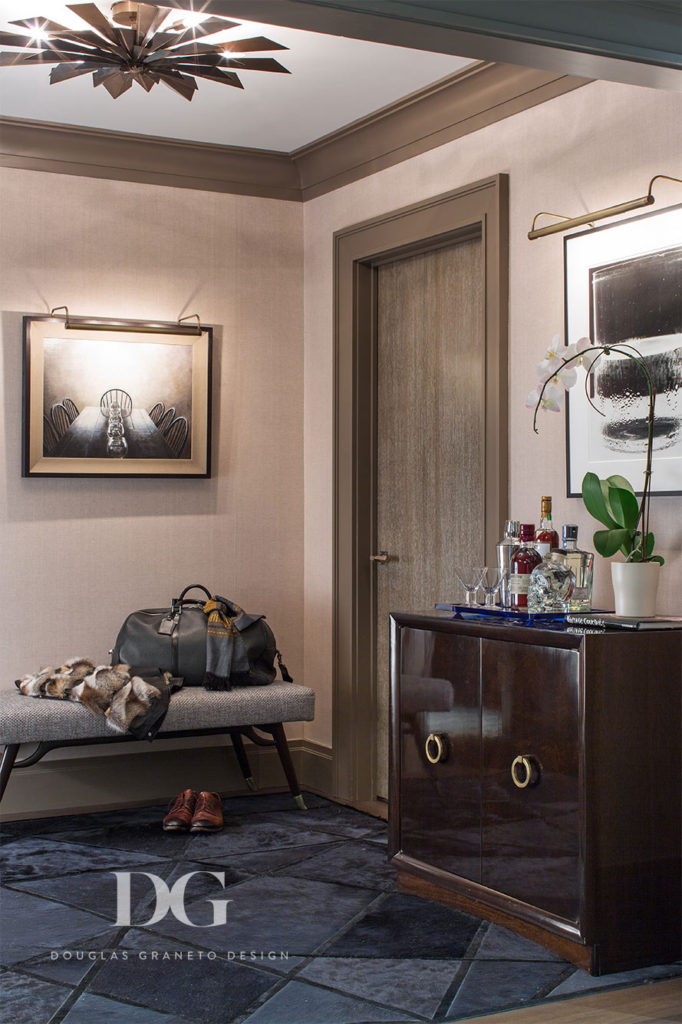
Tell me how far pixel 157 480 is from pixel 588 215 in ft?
7.35

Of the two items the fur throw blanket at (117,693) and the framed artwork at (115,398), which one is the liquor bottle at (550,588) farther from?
the framed artwork at (115,398)

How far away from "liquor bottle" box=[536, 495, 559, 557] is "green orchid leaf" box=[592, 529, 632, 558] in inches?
8.9

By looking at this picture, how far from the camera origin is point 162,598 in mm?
4820

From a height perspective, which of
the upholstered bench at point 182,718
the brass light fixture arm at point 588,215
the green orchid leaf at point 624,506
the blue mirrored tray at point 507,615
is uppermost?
the brass light fixture arm at point 588,215

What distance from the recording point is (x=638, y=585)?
3014mm

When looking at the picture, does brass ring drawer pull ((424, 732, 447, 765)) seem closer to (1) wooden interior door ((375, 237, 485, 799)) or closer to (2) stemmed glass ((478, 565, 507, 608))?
(2) stemmed glass ((478, 565, 507, 608))

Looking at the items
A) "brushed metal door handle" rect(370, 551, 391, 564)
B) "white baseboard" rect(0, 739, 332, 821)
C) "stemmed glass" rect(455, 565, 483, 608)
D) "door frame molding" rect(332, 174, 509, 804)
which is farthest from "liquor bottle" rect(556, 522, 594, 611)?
"white baseboard" rect(0, 739, 332, 821)

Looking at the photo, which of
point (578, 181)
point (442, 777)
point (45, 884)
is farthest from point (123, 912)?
point (578, 181)

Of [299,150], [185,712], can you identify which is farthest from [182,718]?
[299,150]

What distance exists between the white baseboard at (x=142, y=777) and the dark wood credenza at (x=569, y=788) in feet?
5.66

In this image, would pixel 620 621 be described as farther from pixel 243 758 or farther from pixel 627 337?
pixel 243 758

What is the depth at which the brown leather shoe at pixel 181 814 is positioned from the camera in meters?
4.18

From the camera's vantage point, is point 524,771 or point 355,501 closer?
point 524,771

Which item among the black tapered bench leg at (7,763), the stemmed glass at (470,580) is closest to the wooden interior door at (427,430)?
the stemmed glass at (470,580)
